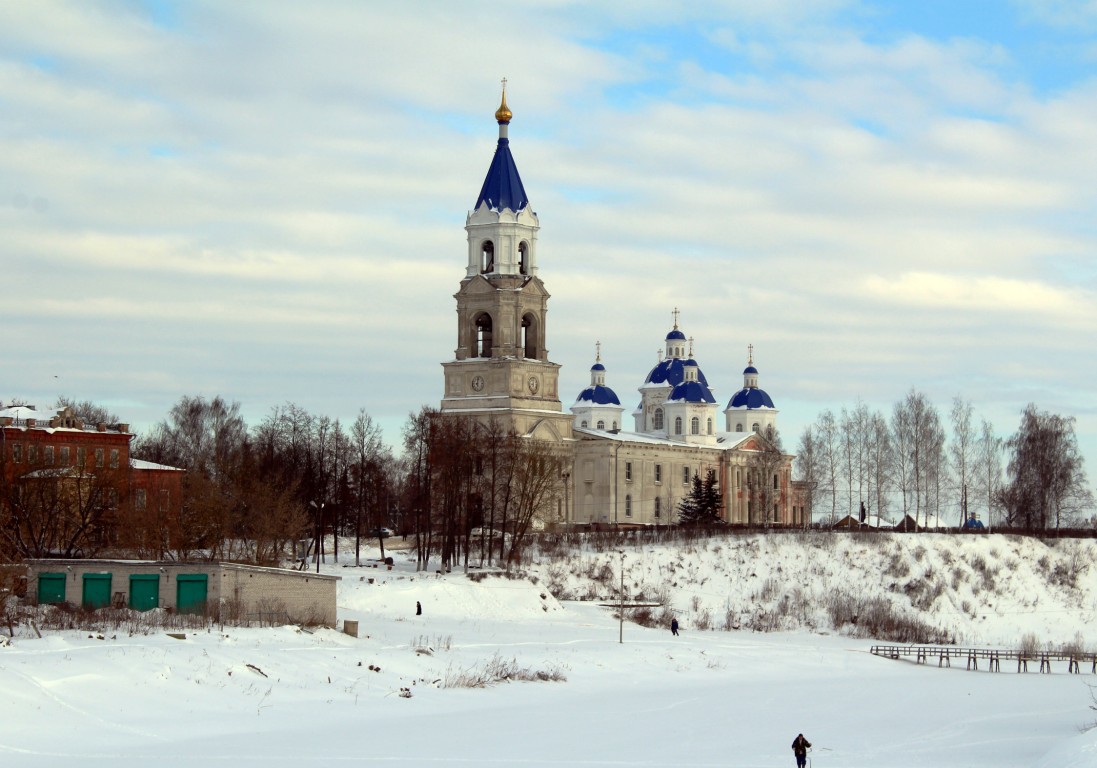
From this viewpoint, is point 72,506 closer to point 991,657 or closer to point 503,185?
point 991,657

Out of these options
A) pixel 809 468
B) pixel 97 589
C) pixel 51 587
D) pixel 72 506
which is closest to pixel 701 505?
pixel 809 468

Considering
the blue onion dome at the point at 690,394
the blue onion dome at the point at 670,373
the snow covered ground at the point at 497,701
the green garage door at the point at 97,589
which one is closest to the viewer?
the snow covered ground at the point at 497,701

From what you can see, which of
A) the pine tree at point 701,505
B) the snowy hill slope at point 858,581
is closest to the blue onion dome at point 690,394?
the pine tree at point 701,505

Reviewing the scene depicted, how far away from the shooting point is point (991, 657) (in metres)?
54.1

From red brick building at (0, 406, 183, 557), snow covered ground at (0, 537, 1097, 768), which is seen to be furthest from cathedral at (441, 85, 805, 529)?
snow covered ground at (0, 537, 1097, 768)

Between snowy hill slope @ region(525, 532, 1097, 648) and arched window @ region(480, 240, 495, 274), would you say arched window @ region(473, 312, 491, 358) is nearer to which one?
arched window @ region(480, 240, 495, 274)

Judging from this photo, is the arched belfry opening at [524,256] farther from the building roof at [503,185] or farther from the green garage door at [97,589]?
the green garage door at [97,589]

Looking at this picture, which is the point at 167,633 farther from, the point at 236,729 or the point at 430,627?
the point at 430,627

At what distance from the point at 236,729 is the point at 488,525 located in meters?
43.9

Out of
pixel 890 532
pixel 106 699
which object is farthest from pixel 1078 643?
pixel 106 699

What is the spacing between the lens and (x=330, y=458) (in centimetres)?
8412

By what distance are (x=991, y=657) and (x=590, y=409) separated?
6330cm

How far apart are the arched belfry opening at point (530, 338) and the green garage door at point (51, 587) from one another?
49859 mm

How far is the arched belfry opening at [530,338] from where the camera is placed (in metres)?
93.2
